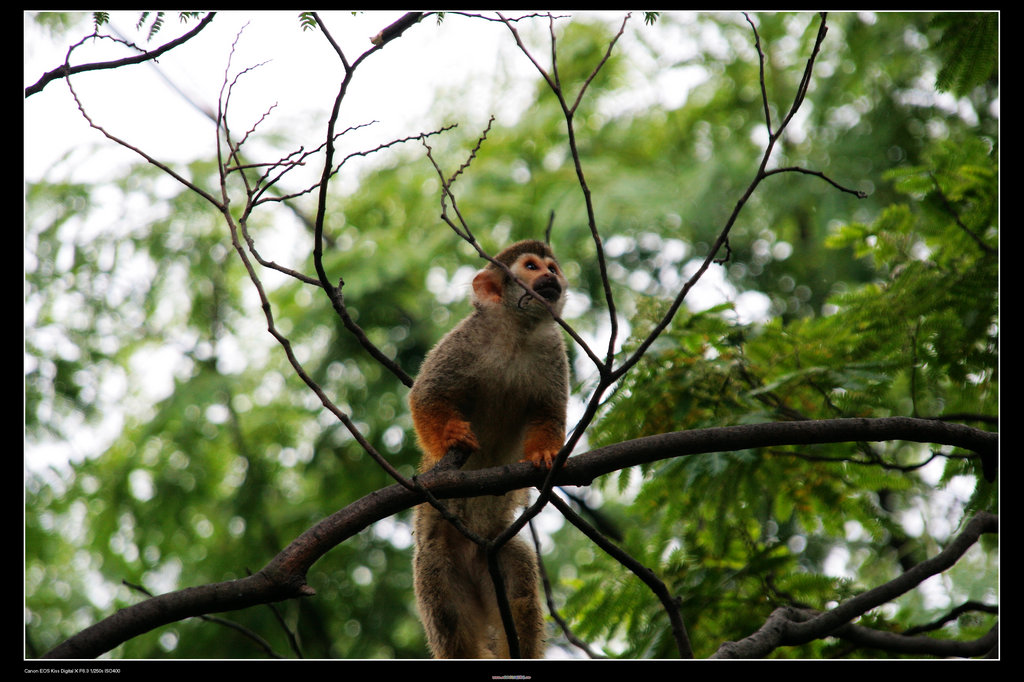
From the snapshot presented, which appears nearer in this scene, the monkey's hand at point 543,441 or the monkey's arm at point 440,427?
the monkey's hand at point 543,441

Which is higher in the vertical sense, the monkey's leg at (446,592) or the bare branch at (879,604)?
the monkey's leg at (446,592)

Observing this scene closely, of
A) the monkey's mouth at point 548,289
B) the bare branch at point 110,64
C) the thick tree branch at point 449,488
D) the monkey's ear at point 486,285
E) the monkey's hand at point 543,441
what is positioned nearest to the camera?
the thick tree branch at point 449,488

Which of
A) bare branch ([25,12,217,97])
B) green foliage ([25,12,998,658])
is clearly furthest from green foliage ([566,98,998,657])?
bare branch ([25,12,217,97])

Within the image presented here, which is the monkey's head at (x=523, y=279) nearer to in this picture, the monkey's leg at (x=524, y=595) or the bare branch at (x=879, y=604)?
the monkey's leg at (x=524, y=595)

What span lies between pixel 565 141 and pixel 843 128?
9.15 feet

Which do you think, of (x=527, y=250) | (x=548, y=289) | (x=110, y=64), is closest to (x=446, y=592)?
(x=548, y=289)

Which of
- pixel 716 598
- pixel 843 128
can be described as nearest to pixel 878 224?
pixel 716 598

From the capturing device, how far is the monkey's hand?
3.48 metres

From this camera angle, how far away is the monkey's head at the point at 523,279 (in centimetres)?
402

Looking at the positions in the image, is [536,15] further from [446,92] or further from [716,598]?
[446,92]

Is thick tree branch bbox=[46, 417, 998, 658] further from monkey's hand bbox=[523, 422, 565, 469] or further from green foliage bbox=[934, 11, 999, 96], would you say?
green foliage bbox=[934, 11, 999, 96]

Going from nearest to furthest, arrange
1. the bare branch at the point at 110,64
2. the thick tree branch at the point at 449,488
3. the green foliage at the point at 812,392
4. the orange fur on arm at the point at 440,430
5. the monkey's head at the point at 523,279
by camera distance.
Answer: the thick tree branch at the point at 449,488
the bare branch at the point at 110,64
the orange fur on arm at the point at 440,430
the green foliage at the point at 812,392
the monkey's head at the point at 523,279

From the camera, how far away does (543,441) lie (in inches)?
144

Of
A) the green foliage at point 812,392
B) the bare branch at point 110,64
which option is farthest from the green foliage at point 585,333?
the bare branch at point 110,64
